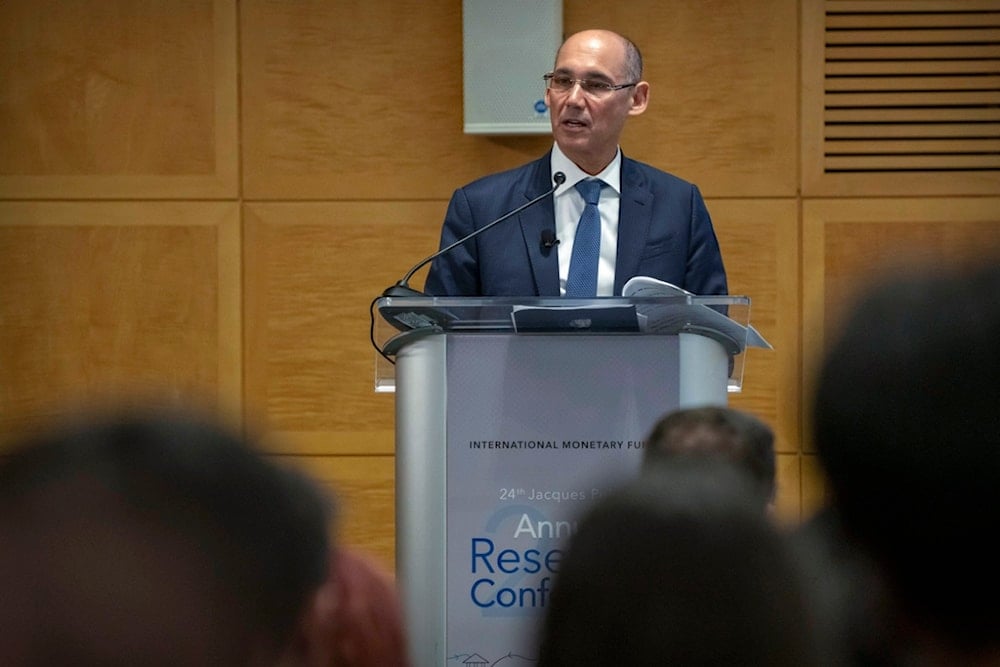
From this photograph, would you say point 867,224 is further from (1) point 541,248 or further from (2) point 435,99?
(1) point 541,248

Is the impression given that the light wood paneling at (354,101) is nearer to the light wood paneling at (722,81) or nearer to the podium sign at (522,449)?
the light wood paneling at (722,81)

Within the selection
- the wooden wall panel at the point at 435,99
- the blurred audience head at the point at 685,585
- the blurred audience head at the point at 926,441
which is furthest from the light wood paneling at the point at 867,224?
the blurred audience head at the point at 685,585

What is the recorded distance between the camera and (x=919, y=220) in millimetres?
4891

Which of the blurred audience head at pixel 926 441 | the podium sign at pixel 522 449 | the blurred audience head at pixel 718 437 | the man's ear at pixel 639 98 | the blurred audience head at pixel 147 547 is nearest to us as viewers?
the blurred audience head at pixel 147 547

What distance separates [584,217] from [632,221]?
164 millimetres

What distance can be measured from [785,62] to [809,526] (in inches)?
161

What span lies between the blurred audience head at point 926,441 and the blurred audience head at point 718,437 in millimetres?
995

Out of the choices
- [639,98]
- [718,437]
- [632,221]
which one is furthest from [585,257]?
[718,437]

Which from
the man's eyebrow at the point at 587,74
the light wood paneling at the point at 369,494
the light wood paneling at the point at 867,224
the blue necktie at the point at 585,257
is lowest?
the light wood paneling at the point at 369,494

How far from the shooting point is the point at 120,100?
493 cm

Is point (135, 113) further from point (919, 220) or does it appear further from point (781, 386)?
point (919, 220)

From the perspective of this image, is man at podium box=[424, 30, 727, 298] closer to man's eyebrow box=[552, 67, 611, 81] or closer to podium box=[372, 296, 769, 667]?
man's eyebrow box=[552, 67, 611, 81]

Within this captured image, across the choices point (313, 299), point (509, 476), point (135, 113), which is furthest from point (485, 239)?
point (135, 113)

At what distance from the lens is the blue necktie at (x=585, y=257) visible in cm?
338
